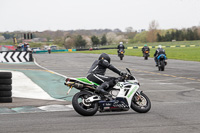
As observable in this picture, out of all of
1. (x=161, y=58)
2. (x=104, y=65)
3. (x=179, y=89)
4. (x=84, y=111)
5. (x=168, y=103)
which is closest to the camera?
(x=84, y=111)

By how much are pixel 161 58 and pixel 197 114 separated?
17764 millimetres

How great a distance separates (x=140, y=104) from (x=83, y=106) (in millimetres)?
1552

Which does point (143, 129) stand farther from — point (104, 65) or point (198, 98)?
point (198, 98)

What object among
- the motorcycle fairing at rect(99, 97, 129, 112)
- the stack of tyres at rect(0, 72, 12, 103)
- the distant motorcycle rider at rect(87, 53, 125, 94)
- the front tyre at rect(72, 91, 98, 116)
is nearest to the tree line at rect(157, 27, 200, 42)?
the stack of tyres at rect(0, 72, 12, 103)

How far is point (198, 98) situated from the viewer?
13.5 metres

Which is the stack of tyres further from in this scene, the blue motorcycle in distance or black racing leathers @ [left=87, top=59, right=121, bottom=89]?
the blue motorcycle in distance

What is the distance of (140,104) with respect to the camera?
10500 millimetres

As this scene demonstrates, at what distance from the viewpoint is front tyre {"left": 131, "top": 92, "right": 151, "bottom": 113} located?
10.4 metres

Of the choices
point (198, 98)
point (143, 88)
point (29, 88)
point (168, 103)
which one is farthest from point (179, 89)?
point (29, 88)

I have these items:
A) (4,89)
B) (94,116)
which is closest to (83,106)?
(94,116)

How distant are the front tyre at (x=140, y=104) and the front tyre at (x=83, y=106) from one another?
107cm

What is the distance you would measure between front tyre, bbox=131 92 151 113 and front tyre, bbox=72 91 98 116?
1073mm

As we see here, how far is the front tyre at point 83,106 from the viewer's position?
31.9 feet

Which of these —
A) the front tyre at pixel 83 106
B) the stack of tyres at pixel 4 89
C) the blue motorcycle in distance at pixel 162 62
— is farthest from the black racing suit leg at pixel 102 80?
the blue motorcycle in distance at pixel 162 62
